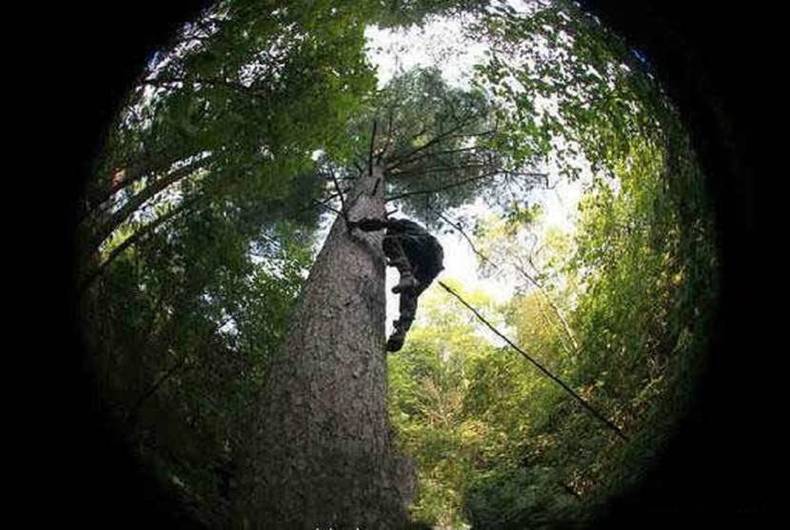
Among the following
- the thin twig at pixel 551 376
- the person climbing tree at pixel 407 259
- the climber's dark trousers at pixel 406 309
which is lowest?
the thin twig at pixel 551 376

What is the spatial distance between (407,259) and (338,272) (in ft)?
2.48

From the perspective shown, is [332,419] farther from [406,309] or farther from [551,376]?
[406,309]

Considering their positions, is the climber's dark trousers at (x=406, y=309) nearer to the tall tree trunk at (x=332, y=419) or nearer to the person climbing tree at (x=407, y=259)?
the person climbing tree at (x=407, y=259)

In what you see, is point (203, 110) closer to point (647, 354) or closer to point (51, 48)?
point (51, 48)

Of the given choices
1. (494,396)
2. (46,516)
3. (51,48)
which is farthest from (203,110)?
(494,396)

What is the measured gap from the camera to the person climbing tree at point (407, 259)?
5965 millimetres

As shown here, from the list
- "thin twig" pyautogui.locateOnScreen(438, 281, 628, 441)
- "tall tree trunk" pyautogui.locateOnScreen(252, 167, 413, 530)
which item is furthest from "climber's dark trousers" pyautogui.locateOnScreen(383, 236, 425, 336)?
"thin twig" pyautogui.locateOnScreen(438, 281, 628, 441)

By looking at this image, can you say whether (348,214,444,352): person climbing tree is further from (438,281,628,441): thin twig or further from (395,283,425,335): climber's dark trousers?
(438,281,628,441): thin twig

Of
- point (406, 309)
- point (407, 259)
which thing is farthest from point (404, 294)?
point (407, 259)

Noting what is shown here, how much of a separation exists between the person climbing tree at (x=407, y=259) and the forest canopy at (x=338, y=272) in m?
0.58

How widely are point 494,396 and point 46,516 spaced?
24.9 feet

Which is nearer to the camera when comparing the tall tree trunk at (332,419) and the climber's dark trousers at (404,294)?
the tall tree trunk at (332,419)

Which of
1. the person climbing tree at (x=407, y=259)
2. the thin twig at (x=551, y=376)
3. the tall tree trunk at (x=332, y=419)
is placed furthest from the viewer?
the person climbing tree at (x=407, y=259)

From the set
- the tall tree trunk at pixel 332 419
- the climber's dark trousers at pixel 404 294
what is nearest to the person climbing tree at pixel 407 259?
the climber's dark trousers at pixel 404 294
